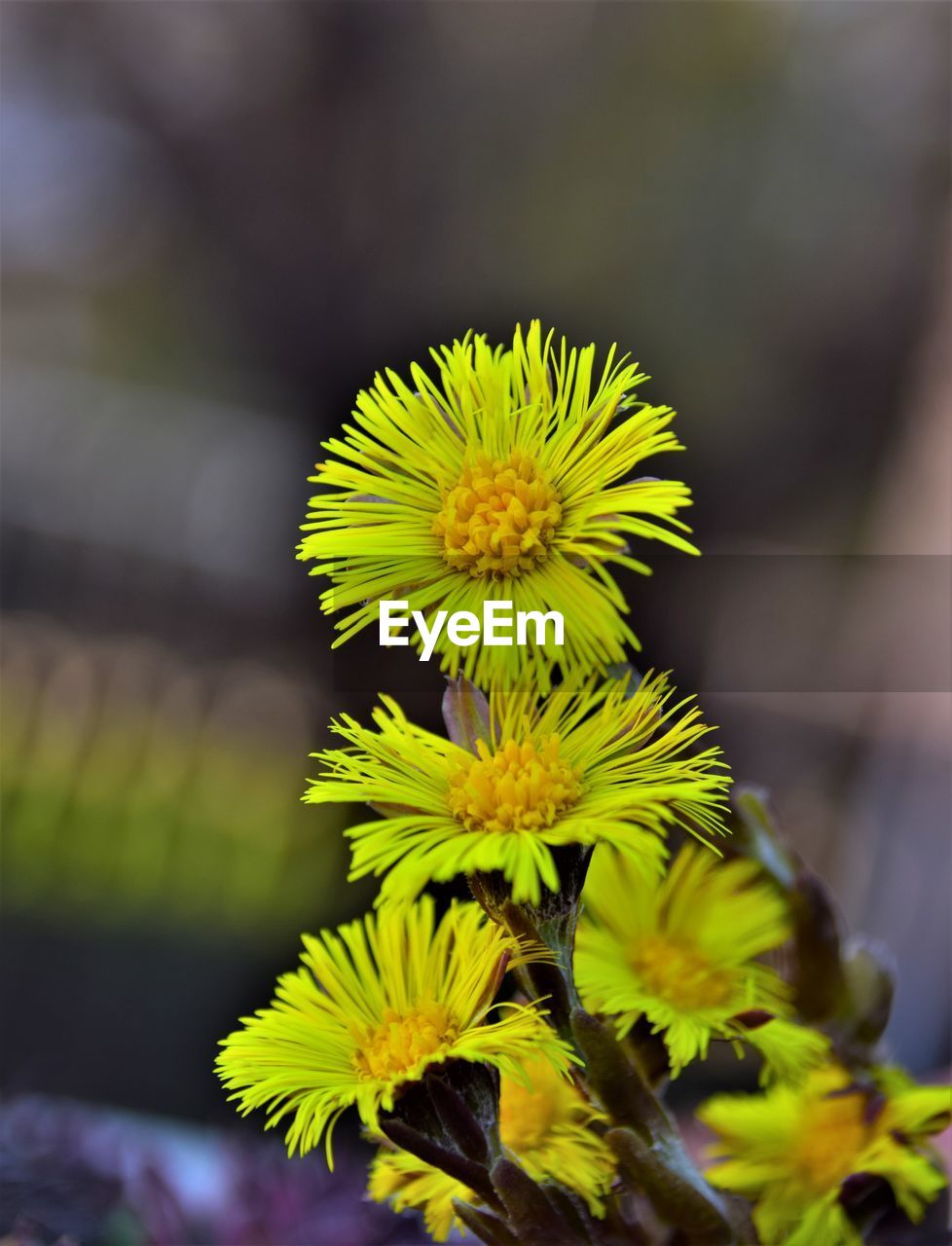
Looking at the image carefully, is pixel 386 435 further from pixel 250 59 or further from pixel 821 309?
pixel 250 59

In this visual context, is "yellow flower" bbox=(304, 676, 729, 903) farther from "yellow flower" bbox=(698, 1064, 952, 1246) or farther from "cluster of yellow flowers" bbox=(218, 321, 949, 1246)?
"yellow flower" bbox=(698, 1064, 952, 1246)

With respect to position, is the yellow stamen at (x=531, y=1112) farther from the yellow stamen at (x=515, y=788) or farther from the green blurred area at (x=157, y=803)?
the green blurred area at (x=157, y=803)

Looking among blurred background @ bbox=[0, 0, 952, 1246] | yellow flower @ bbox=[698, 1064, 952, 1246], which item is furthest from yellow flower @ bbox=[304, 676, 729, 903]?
blurred background @ bbox=[0, 0, 952, 1246]

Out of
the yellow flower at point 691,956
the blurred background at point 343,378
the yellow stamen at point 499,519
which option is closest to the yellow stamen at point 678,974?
the yellow flower at point 691,956

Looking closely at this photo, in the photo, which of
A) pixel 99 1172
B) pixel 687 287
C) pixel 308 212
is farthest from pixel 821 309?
pixel 99 1172

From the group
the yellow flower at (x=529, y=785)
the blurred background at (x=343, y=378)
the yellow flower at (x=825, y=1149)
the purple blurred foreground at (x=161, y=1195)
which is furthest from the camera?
the blurred background at (x=343, y=378)
